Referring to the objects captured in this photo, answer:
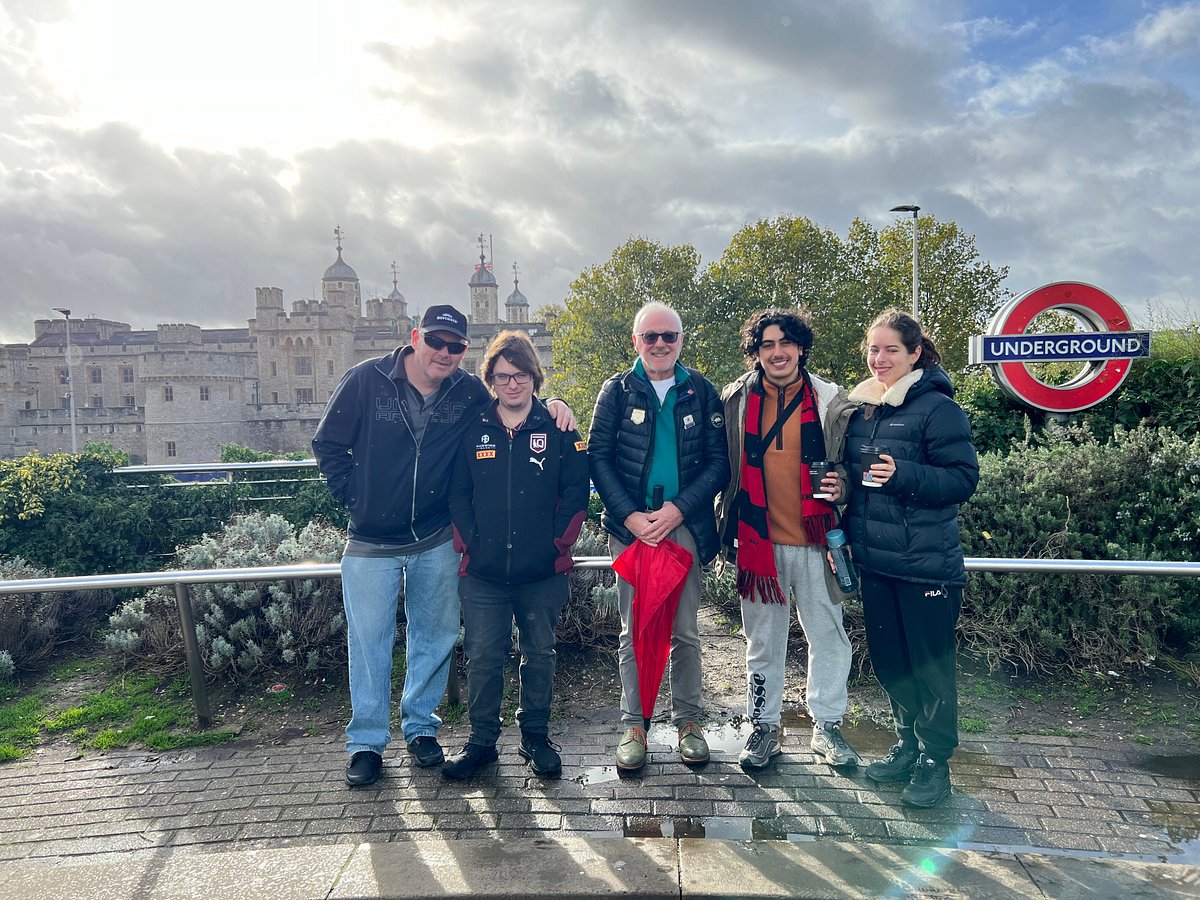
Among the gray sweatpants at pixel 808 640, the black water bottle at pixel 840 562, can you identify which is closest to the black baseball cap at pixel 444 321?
the gray sweatpants at pixel 808 640

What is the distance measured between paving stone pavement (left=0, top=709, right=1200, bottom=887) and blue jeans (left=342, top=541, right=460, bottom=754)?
8.2 inches

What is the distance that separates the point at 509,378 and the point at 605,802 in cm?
190

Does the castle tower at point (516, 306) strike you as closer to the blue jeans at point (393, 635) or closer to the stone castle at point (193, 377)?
the stone castle at point (193, 377)

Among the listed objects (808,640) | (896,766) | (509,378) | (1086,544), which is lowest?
(896,766)

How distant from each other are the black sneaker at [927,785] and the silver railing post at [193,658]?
3.52 m

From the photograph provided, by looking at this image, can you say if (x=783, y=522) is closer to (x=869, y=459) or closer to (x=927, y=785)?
(x=869, y=459)

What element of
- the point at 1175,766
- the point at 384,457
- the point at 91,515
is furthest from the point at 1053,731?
the point at 91,515

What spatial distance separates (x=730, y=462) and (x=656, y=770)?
1.46 meters

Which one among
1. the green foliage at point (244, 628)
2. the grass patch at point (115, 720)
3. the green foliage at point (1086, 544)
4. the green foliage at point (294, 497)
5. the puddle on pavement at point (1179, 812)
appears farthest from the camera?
the green foliage at point (294, 497)

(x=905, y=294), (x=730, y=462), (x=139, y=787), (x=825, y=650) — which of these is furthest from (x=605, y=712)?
(x=905, y=294)

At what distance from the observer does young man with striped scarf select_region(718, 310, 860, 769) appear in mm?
3594

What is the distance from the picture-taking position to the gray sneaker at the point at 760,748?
3.53 metres

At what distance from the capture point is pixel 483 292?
99250mm

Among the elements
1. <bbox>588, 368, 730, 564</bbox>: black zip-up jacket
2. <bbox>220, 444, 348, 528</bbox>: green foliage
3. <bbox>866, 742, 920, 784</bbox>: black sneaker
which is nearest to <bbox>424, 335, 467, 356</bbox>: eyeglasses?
<bbox>588, 368, 730, 564</bbox>: black zip-up jacket
